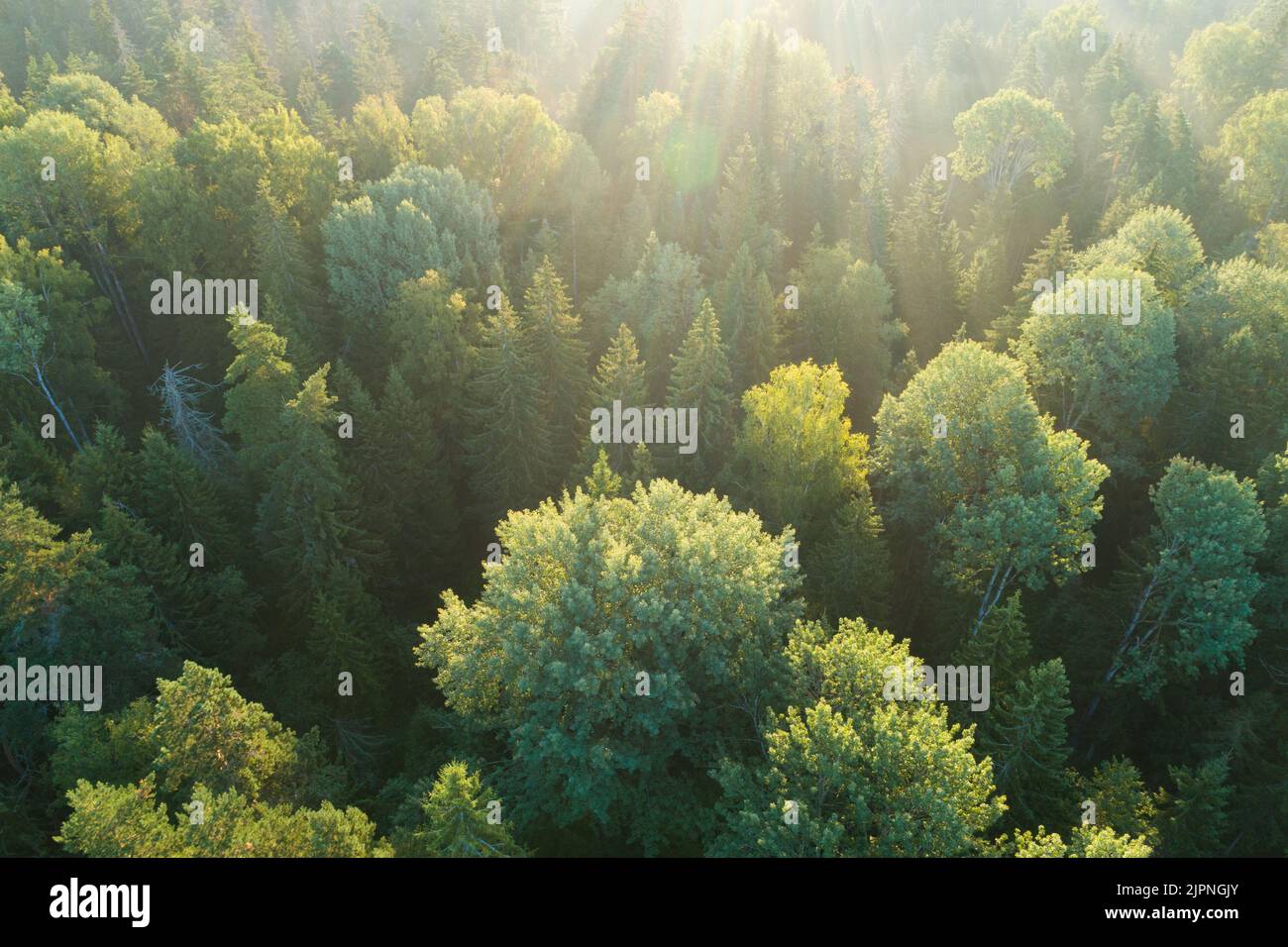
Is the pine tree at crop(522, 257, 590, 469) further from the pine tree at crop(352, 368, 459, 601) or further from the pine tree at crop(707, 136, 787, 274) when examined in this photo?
the pine tree at crop(707, 136, 787, 274)

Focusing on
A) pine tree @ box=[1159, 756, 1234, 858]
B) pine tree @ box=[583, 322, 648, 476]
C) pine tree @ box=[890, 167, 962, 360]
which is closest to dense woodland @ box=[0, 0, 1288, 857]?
pine tree @ box=[1159, 756, 1234, 858]

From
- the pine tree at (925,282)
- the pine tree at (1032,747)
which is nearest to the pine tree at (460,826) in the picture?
the pine tree at (1032,747)

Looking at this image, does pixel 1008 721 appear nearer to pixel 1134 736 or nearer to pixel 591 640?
pixel 1134 736

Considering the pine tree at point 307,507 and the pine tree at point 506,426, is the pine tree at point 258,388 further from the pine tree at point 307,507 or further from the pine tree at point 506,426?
the pine tree at point 506,426

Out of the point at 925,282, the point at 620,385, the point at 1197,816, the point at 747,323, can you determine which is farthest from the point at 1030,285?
the point at 1197,816

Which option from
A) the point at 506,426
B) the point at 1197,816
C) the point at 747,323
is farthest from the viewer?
the point at 747,323

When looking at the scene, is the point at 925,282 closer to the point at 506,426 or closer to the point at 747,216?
the point at 747,216
